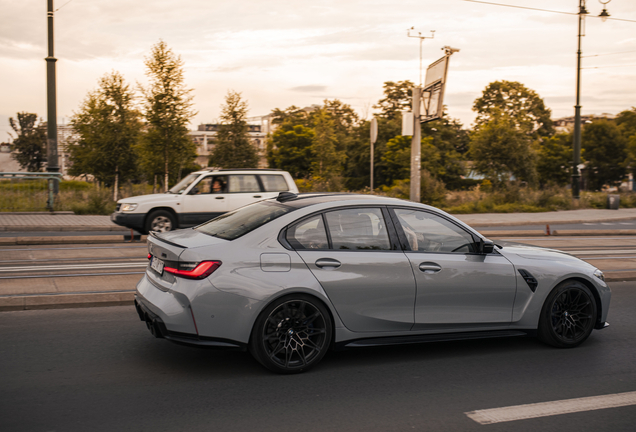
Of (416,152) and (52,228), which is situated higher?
(416,152)

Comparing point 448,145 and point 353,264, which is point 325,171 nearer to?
point 448,145

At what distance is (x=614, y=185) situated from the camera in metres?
54.4

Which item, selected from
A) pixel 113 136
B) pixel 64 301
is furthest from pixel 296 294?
pixel 113 136

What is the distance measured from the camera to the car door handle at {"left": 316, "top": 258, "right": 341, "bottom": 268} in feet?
15.4

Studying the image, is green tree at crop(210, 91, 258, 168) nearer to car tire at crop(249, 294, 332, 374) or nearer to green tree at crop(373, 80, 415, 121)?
car tire at crop(249, 294, 332, 374)

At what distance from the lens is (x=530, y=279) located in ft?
17.7

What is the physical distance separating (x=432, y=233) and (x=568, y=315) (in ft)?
5.29

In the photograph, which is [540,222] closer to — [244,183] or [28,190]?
[244,183]

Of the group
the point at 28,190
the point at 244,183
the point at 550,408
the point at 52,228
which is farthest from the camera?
the point at 28,190

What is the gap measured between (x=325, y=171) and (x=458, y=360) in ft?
139

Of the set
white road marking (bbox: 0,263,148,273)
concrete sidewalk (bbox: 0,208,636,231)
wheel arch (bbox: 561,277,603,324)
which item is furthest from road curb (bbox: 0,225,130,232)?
wheel arch (bbox: 561,277,603,324)

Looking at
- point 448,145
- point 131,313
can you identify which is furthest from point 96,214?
point 448,145

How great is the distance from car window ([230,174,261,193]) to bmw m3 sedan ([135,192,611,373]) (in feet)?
29.1

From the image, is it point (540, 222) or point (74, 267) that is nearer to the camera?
point (74, 267)
